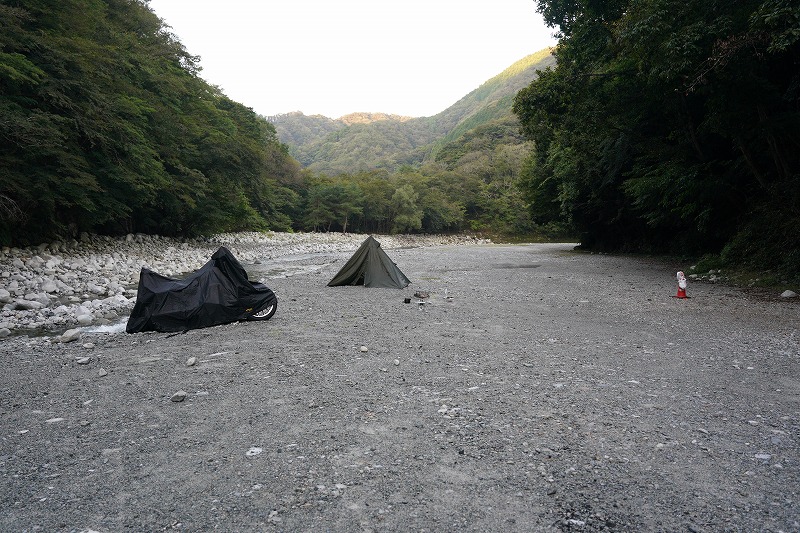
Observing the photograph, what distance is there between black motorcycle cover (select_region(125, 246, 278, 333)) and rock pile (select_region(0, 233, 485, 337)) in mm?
1636

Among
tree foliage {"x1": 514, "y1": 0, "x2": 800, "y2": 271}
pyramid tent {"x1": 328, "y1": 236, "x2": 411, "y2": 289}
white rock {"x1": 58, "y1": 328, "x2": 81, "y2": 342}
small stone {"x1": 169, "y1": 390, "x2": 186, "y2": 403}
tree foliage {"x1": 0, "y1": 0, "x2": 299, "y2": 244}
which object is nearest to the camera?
small stone {"x1": 169, "y1": 390, "x2": 186, "y2": 403}

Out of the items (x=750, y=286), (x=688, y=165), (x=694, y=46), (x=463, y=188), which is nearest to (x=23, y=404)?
(x=694, y=46)

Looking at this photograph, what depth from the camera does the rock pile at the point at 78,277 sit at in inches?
358

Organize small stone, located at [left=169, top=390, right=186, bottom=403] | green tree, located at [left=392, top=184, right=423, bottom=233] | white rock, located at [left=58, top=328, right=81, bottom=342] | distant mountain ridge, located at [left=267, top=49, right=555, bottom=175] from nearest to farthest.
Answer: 1. small stone, located at [left=169, top=390, right=186, bottom=403]
2. white rock, located at [left=58, top=328, right=81, bottom=342]
3. green tree, located at [left=392, top=184, right=423, bottom=233]
4. distant mountain ridge, located at [left=267, top=49, right=555, bottom=175]

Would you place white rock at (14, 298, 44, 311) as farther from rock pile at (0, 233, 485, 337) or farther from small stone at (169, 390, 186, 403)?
small stone at (169, 390, 186, 403)

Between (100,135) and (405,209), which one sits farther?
(405,209)

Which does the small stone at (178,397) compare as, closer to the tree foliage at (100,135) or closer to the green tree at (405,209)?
the tree foliage at (100,135)

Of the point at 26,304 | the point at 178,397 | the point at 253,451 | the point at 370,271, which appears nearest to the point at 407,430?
the point at 253,451

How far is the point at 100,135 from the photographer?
1684 cm

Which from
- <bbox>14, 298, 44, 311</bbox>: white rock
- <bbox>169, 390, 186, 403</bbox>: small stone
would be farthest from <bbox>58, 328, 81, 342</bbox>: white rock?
<bbox>169, 390, 186, 403</bbox>: small stone

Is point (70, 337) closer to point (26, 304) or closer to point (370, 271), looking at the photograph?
point (26, 304)

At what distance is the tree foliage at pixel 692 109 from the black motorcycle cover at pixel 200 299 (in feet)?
34.5

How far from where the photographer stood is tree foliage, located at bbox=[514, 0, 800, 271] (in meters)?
9.88

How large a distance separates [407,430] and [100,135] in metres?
18.5
